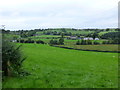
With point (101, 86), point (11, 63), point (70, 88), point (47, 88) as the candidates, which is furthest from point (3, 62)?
point (101, 86)

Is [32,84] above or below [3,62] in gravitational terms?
below

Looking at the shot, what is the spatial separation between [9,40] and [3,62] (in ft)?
6.30

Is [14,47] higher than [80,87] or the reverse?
higher

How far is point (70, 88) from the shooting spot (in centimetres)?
916

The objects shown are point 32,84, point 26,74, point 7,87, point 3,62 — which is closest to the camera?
point 7,87

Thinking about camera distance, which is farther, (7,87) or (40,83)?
(40,83)

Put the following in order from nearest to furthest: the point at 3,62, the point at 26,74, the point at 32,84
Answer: the point at 32,84 < the point at 3,62 < the point at 26,74

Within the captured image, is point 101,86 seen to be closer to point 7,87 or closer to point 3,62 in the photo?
point 7,87

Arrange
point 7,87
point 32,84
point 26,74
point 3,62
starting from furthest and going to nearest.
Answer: point 26,74 → point 3,62 → point 32,84 → point 7,87

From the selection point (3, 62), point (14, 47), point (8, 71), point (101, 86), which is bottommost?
point (101, 86)

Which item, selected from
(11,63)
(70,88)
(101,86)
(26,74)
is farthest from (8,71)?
(101,86)

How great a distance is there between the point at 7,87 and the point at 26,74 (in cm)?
317

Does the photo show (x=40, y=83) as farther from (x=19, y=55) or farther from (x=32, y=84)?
(x=19, y=55)

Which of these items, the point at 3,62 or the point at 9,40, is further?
the point at 9,40
